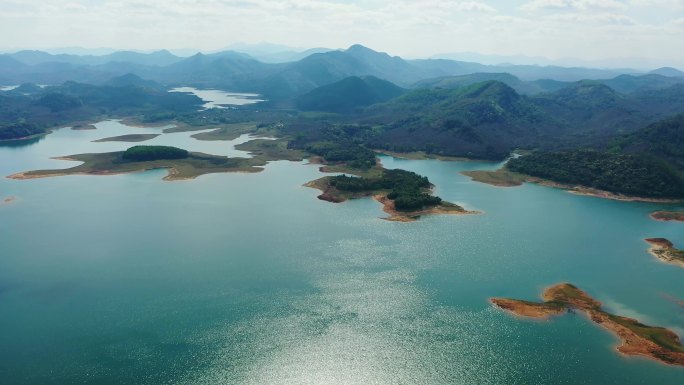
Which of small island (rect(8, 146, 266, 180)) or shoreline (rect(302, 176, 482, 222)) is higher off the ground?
small island (rect(8, 146, 266, 180))

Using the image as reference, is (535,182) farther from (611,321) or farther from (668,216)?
(611,321)

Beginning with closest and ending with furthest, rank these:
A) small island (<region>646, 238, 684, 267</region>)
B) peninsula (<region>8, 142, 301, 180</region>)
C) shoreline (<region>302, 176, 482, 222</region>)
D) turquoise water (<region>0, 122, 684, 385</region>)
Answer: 1. turquoise water (<region>0, 122, 684, 385</region>)
2. small island (<region>646, 238, 684, 267</region>)
3. shoreline (<region>302, 176, 482, 222</region>)
4. peninsula (<region>8, 142, 301, 180</region>)

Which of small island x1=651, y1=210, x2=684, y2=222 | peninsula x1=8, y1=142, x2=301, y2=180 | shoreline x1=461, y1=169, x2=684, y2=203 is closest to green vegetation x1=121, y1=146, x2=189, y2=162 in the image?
peninsula x1=8, y1=142, x2=301, y2=180

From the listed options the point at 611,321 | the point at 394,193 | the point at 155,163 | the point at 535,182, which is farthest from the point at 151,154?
the point at 611,321

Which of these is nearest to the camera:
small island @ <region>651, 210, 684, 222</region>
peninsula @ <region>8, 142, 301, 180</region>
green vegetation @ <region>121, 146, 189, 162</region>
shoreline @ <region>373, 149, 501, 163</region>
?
small island @ <region>651, 210, 684, 222</region>

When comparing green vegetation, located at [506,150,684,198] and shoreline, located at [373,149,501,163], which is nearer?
green vegetation, located at [506,150,684,198]

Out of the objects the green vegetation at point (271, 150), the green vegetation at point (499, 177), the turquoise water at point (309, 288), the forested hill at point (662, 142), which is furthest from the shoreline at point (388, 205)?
the forested hill at point (662, 142)

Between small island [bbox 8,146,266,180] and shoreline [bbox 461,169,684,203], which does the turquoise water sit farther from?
small island [bbox 8,146,266,180]
